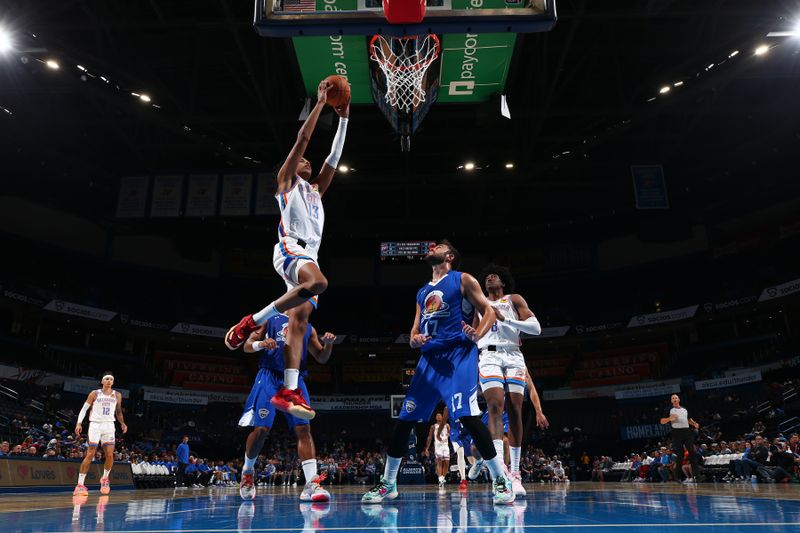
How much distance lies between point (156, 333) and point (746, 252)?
29511mm

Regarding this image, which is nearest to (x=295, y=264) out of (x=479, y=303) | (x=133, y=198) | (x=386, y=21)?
(x=479, y=303)

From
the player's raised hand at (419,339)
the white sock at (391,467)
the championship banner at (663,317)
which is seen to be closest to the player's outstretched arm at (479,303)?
the player's raised hand at (419,339)

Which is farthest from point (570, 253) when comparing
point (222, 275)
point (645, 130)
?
point (222, 275)

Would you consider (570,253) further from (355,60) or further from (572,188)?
(355,60)

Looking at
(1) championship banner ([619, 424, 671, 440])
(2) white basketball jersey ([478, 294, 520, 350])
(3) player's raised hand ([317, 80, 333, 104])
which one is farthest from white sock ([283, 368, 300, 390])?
(1) championship banner ([619, 424, 671, 440])

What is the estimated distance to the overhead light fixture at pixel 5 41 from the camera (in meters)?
12.9

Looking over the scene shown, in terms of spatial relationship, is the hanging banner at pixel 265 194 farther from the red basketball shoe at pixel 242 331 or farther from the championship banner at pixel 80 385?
the red basketball shoe at pixel 242 331

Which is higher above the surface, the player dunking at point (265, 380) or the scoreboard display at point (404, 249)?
the scoreboard display at point (404, 249)

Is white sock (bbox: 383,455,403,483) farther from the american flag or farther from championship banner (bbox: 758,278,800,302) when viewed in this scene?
championship banner (bbox: 758,278,800,302)

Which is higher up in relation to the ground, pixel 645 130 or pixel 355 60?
pixel 645 130

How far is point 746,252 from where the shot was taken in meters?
28.4

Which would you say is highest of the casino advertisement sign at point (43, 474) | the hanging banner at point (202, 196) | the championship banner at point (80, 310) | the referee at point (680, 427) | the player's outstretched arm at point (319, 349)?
the hanging banner at point (202, 196)

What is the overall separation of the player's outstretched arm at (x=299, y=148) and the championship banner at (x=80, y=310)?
84.6 ft

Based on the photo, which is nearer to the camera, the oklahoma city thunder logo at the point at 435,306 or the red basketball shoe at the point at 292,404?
the red basketball shoe at the point at 292,404
